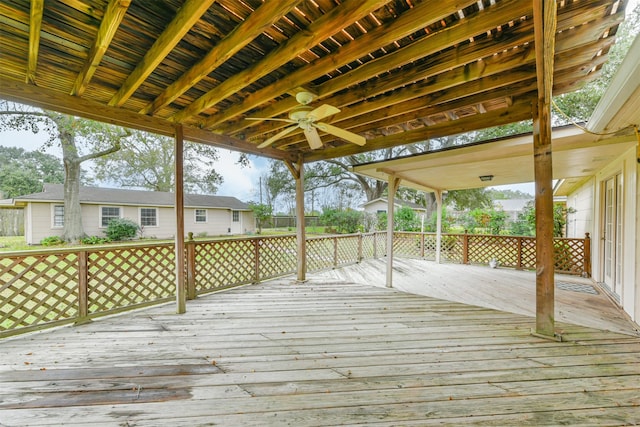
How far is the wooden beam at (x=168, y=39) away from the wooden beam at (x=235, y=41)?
0.29m

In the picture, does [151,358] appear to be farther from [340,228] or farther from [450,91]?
[340,228]

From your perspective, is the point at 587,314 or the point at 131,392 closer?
the point at 131,392

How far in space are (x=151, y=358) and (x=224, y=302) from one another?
5.38 ft

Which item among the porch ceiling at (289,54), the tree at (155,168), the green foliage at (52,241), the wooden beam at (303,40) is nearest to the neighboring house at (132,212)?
the green foliage at (52,241)

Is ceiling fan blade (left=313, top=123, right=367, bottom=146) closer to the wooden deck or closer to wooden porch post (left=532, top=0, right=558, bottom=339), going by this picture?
wooden porch post (left=532, top=0, right=558, bottom=339)

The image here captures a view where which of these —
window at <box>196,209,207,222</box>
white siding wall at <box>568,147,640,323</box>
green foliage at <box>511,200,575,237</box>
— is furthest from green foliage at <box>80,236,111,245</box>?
green foliage at <box>511,200,575,237</box>

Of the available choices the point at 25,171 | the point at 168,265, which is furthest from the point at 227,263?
the point at 25,171

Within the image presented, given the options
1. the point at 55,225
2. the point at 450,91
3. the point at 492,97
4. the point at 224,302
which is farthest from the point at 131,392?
the point at 55,225

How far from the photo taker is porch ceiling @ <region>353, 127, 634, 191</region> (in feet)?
10.2

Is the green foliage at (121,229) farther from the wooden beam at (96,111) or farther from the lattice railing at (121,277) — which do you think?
the wooden beam at (96,111)

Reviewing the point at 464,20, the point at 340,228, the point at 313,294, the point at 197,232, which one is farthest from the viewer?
the point at 197,232

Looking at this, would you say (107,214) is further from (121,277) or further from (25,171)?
(25,171)

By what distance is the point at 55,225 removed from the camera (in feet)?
32.8

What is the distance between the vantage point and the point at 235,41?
191cm
